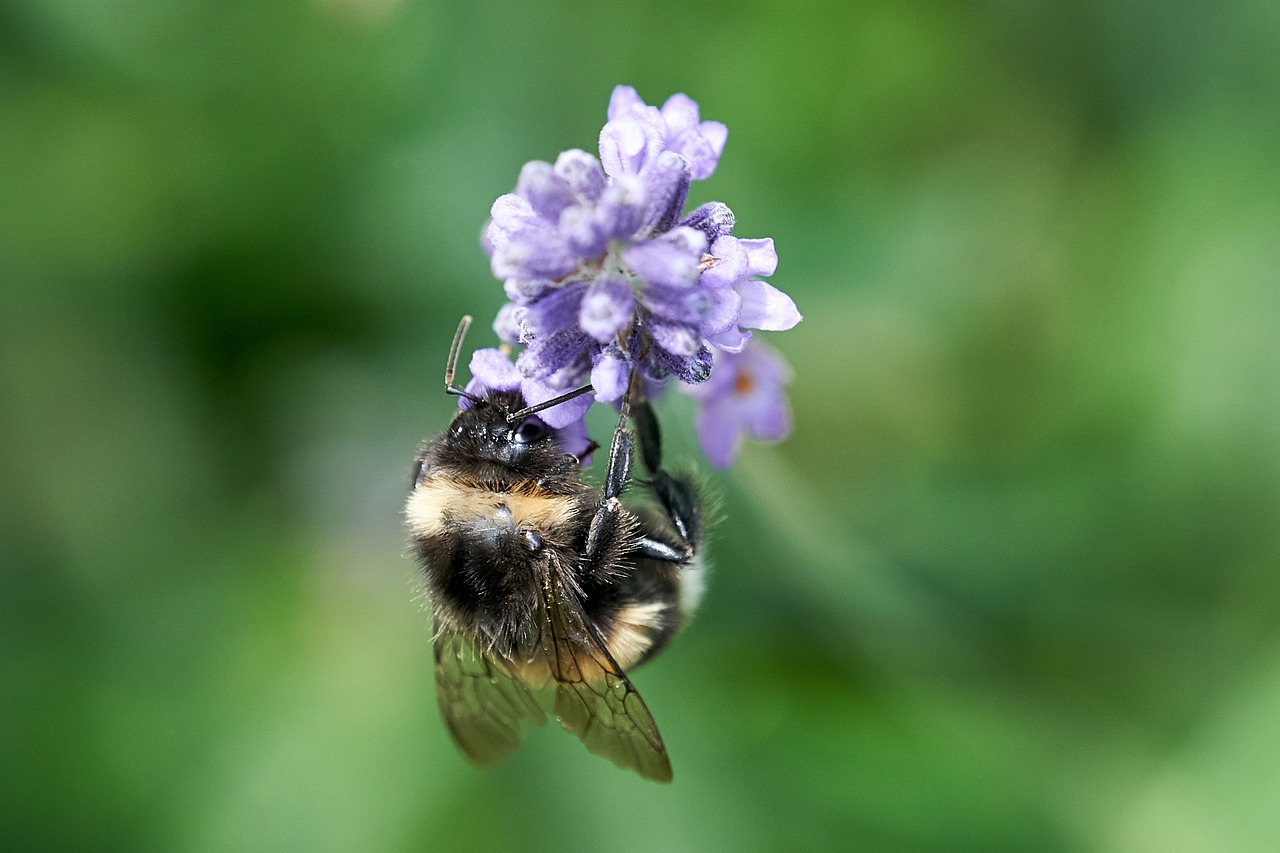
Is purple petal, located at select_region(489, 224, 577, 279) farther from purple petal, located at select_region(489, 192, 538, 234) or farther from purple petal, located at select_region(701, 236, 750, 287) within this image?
purple petal, located at select_region(701, 236, 750, 287)

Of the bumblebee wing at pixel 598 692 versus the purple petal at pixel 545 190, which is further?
the bumblebee wing at pixel 598 692

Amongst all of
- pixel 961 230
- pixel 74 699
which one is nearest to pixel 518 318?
pixel 961 230

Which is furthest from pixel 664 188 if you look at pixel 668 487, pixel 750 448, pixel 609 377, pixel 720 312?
pixel 750 448

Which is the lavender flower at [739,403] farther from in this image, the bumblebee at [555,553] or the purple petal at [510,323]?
the purple petal at [510,323]

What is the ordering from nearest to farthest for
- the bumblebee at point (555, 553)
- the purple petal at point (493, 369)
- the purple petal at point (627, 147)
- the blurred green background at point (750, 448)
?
1. the purple petal at point (627, 147)
2. the purple petal at point (493, 369)
3. the bumblebee at point (555, 553)
4. the blurred green background at point (750, 448)

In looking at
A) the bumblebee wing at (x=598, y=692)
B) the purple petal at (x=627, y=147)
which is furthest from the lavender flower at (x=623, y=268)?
the bumblebee wing at (x=598, y=692)

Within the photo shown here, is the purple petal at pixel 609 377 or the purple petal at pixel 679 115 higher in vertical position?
the purple petal at pixel 679 115

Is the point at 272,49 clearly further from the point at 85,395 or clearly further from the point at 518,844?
the point at 518,844

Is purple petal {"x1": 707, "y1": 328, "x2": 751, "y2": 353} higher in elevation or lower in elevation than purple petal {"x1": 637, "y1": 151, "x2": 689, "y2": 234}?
lower

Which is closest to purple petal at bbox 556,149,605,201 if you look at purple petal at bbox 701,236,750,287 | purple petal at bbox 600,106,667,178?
purple petal at bbox 600,106,667,178
